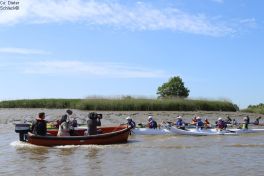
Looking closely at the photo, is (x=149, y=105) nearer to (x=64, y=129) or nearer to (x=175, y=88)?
(x=175, y=88)

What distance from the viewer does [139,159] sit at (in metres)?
17.6

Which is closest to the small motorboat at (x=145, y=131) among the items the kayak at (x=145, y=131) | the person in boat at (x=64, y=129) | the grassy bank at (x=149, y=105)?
the kayak at (x=145, y=131)

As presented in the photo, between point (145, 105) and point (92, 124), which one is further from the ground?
point (145, 105)

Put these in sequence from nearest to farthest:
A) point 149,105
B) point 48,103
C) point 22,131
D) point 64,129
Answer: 1. point 22,131
2. point 64,129
3. point 149,105
4. point 48,103

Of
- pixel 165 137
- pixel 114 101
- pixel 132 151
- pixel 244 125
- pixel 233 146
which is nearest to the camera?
pixel 132 151

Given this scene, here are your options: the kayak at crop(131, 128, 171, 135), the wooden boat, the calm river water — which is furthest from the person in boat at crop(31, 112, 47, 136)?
the kayak at crop(131, 128, 171, 135)

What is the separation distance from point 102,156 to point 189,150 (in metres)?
4.28

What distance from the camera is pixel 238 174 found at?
569 inches

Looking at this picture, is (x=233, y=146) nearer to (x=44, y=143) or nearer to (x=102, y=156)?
(x=102, y=156)

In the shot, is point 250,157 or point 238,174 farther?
point 250,157

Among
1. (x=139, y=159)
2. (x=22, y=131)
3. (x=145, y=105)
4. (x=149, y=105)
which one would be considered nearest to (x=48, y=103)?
(x=145, y=105)

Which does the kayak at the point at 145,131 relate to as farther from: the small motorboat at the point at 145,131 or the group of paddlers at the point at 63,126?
the group of paddlers at the point at 63,126

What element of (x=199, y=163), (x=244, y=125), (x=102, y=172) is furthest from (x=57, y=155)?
(x=244, y=125)

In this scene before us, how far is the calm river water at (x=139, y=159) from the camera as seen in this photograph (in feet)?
49.2
